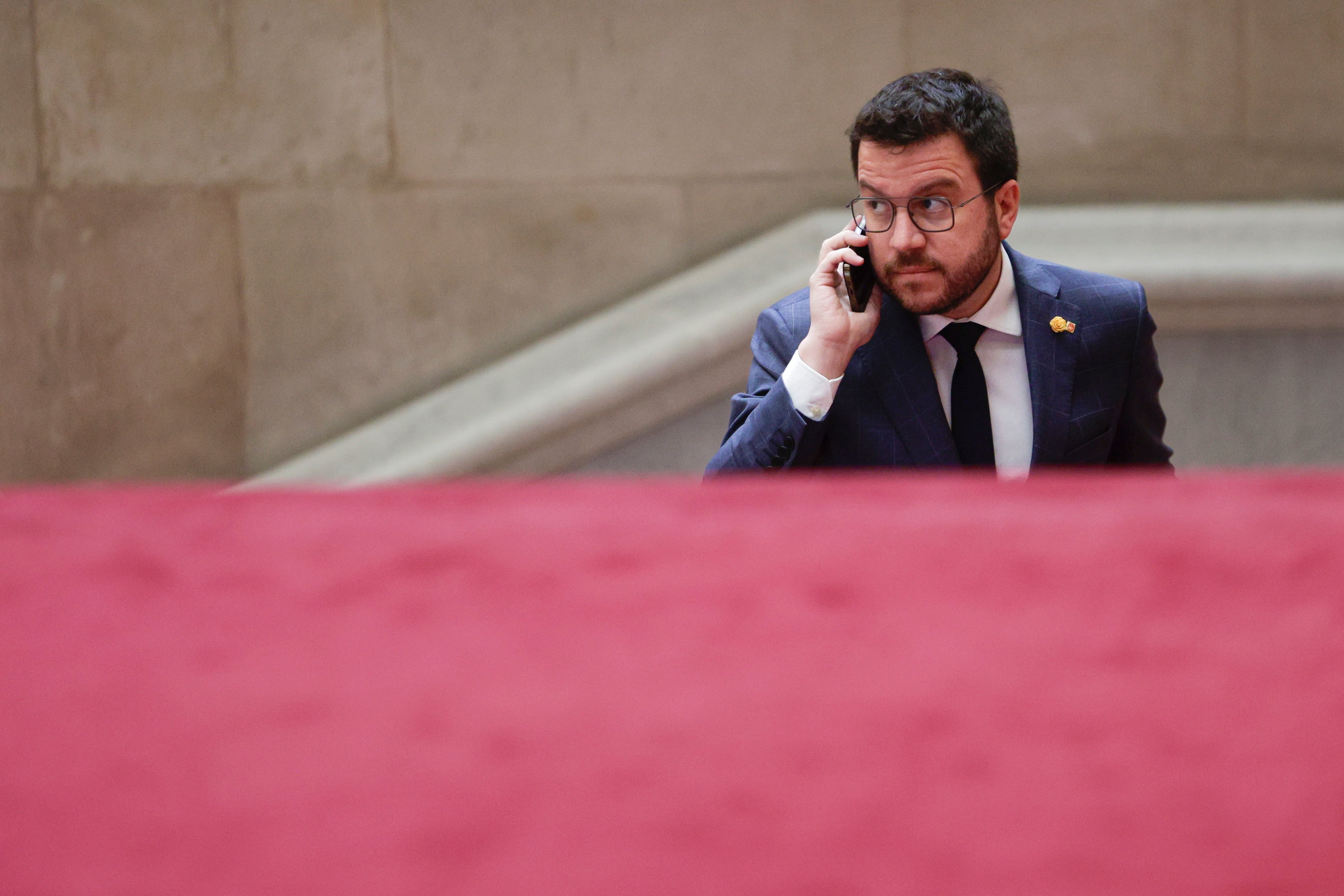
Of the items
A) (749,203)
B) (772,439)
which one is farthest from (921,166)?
(749,203)

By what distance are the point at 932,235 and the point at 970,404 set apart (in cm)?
27

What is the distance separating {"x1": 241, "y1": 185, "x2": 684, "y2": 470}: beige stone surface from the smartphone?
5.02ft

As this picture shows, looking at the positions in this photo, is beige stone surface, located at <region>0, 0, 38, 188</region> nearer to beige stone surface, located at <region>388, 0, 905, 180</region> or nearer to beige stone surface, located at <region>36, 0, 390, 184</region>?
beige stone surface, located at <region>36, 0, 390, 184</region>

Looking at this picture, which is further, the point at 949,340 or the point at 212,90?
the point at 212,90

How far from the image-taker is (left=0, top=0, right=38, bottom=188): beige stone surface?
306cm

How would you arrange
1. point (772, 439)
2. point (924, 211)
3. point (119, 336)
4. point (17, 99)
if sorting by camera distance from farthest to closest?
1. point (119, 336)
2. point (17, 99)
3. point (924, 211)
4. point (772, 439)

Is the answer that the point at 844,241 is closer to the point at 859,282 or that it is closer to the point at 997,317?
the point at 859,282

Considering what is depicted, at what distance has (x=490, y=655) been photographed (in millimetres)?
293

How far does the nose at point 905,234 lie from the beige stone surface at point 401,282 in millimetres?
1571

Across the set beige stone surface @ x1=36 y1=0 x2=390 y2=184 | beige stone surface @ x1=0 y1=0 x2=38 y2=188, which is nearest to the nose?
beige stone surface @ x1=36 y1=0 x2=390 y2=184

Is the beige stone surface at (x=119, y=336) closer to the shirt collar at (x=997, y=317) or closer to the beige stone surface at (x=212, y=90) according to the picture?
the beige stone surface at (x=212, y=90)

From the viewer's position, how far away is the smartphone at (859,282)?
1819 millimetres

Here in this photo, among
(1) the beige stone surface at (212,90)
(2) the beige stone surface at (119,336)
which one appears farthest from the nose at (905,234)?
(2) the beige stone surface at (119,336)

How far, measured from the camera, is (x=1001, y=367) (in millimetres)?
1872
